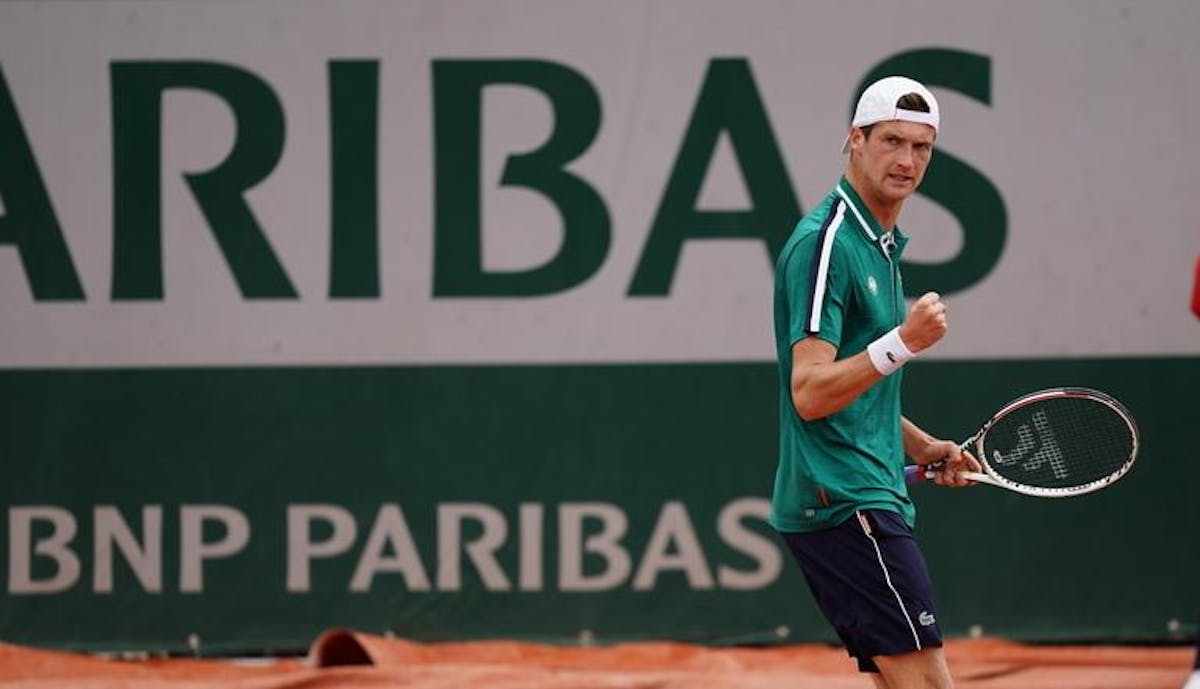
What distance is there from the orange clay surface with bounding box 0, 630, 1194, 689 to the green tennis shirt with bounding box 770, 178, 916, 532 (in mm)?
2094

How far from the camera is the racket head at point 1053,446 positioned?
14.8 ft

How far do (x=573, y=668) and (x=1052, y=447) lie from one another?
2320mm

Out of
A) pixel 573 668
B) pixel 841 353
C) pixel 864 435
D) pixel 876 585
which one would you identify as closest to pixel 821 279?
pixel 841 353

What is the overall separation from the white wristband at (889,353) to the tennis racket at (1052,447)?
55cm

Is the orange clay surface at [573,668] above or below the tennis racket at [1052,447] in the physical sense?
below

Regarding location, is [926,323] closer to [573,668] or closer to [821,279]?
[821,279]

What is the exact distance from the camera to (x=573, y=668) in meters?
6.64

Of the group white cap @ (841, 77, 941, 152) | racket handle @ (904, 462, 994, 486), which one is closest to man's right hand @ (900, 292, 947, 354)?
white cap @ (841, 77, 941, 152)

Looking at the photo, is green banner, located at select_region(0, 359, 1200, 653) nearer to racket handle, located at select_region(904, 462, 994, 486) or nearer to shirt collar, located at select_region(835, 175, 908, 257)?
racket handle, located at select_region(904, 462, 994, 486)

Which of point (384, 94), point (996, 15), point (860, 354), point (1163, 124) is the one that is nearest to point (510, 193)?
point (384, 94)

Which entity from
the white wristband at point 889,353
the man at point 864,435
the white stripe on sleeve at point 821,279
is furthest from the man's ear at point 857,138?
the white wristband at point 889,353

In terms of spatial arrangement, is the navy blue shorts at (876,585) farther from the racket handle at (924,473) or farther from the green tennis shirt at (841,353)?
the racket handle at (924,473)

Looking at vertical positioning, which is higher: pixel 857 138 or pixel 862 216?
pixel 857 138

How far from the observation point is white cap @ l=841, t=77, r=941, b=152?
4094mm
